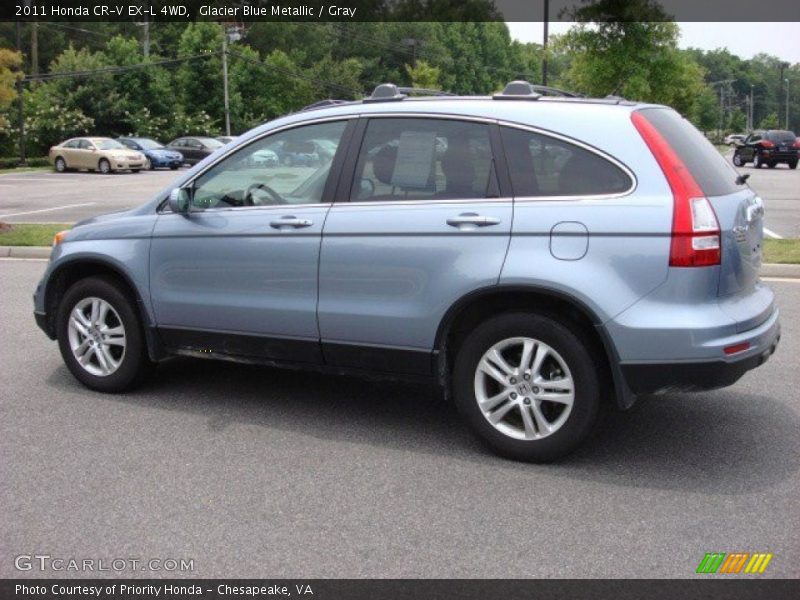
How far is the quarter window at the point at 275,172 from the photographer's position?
536 cm

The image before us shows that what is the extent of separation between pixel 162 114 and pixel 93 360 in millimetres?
54378

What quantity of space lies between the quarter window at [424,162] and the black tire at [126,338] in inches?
69.2

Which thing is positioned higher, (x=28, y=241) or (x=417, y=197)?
(x=417, y=197)

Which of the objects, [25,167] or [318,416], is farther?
[25,167]

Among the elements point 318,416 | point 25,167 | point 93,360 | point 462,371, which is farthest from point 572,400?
point 25,167

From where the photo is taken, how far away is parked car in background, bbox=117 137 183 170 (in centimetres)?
4256

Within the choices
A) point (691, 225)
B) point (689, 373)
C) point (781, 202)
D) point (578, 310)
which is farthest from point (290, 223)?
point (781, 202)

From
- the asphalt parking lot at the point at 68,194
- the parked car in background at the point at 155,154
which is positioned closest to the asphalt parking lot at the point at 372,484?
the asphalt parking lot at the point at 68,194

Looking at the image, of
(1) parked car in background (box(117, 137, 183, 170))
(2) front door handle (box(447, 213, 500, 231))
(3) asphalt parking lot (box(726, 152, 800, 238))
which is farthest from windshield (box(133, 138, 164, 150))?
(2) front door handle (box(447, 213, 500, 231))

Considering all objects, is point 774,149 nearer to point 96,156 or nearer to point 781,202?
point 781,202

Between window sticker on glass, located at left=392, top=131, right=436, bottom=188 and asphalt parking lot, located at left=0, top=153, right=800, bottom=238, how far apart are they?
31.5 feet

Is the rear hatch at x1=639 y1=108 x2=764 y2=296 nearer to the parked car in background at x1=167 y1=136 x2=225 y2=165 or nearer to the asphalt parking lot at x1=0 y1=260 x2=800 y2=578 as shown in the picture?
the asphalt parking lot at x1=0 y1=260 x2=800 y2=578

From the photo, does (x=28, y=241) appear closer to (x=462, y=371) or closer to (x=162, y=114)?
(x=462, y=371)

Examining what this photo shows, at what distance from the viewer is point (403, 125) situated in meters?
5.15
